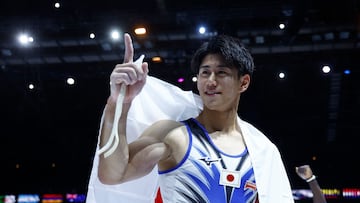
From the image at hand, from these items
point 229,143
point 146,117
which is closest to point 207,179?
point 229,143

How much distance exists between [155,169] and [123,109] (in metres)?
0.50

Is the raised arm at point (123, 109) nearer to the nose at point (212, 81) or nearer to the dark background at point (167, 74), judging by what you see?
the nose at point (212, 81)

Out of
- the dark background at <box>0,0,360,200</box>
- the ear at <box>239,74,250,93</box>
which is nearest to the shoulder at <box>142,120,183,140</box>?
the ear at <box>239,74,250,93</box>

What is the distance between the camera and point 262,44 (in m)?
10.8

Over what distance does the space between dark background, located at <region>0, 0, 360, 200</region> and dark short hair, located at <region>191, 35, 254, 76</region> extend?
23.3 ft

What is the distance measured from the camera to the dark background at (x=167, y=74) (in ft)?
31.9

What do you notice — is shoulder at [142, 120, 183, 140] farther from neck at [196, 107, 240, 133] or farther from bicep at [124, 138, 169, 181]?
neck at [196, 107, 240, 133]

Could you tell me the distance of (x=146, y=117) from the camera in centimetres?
245

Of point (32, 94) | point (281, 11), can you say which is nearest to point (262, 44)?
point (281, 11)

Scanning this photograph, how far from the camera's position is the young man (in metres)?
2.12

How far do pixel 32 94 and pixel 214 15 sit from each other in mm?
5816

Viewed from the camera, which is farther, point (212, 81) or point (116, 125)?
point (212, 81)

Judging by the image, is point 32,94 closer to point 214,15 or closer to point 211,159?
point 214,15

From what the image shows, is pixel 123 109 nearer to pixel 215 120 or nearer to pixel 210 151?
pixel 210 151
